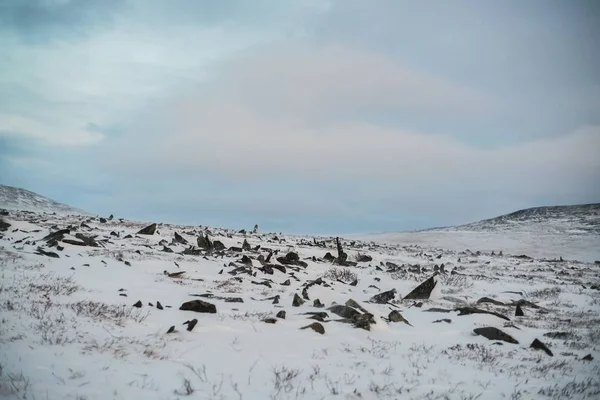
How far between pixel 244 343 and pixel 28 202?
6401 centimetres

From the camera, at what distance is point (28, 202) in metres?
56.9

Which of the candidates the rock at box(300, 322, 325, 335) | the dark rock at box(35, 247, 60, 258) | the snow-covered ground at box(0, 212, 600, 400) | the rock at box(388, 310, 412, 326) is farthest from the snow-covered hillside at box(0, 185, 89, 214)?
the rock at box(388, 310, 412, 326)

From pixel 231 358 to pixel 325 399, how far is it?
1.92m

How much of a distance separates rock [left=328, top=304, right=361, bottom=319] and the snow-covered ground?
86mm

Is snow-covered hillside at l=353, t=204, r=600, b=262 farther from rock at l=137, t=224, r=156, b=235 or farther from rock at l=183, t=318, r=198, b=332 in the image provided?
rock at l=183, t=318, r=198, b=332

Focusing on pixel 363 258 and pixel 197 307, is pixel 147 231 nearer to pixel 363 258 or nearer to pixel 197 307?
pixel 363 258

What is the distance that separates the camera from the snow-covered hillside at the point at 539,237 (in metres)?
47.2

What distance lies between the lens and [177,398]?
4.91 m

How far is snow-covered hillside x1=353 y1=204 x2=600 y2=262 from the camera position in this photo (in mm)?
47178

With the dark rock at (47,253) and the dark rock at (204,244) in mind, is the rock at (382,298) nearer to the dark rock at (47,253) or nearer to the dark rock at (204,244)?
the dark rock at (47,253)

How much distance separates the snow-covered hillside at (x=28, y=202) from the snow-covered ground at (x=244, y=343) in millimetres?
47076

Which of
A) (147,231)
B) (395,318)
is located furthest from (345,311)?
(147,231)

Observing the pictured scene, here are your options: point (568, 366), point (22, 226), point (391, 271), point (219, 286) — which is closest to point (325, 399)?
point (568, 366)

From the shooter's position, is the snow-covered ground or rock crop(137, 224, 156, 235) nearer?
the snow-covered ground
